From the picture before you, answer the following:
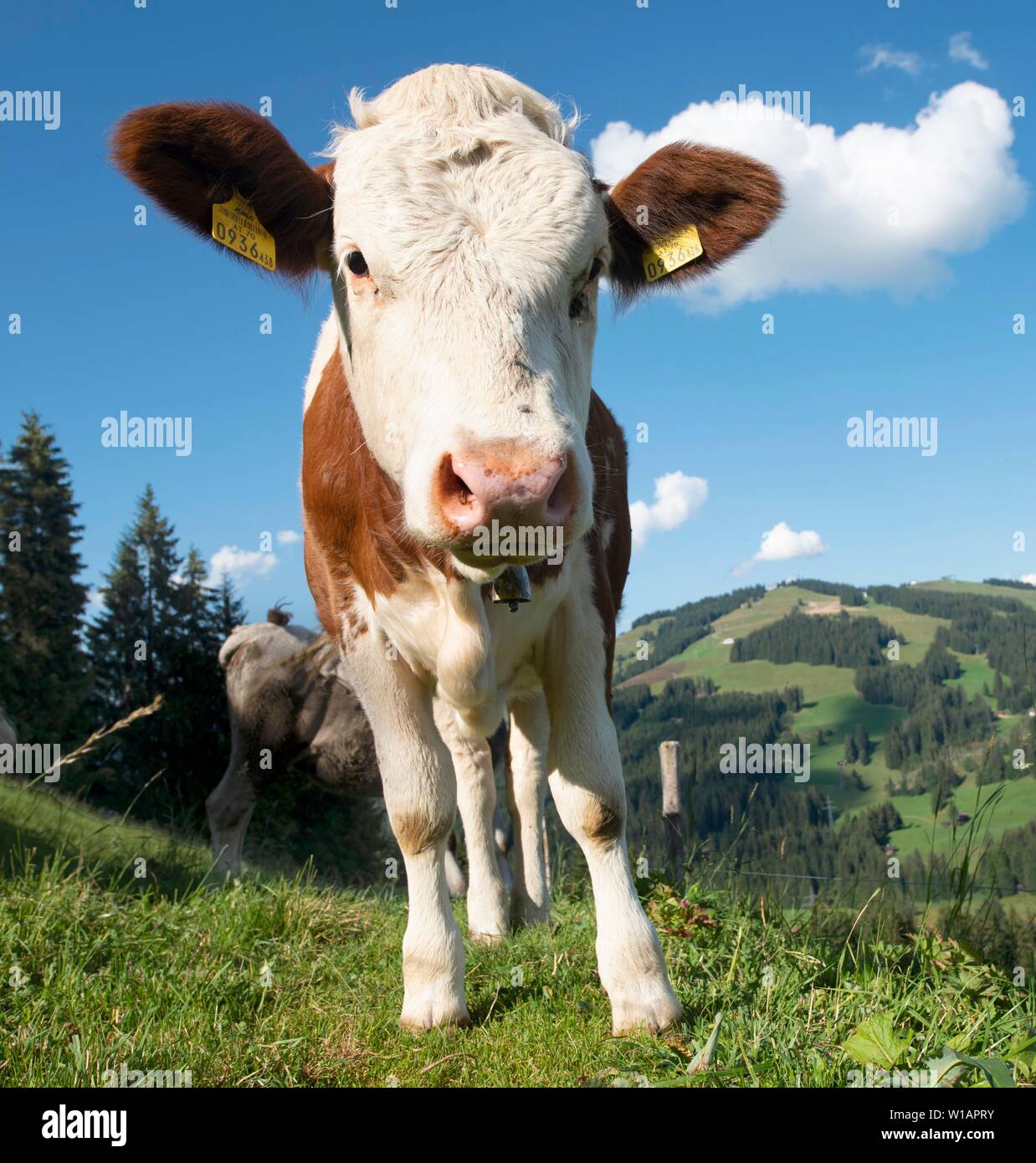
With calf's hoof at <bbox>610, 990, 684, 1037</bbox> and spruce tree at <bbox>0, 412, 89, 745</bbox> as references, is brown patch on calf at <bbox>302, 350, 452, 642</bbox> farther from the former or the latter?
spruce tree at <bbox>0, 412, 89, 745</bbox>

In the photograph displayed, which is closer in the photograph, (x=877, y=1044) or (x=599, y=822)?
(x=877, y=1044)

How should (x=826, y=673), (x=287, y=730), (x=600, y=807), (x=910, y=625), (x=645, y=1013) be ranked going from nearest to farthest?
(x=645, y=1013) → (x=600, y=807) → (x=287, y=730) → (x=910, y=625) → (x=826, y=673)

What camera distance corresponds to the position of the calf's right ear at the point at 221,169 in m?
3.29

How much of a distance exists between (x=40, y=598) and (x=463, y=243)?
792 inches

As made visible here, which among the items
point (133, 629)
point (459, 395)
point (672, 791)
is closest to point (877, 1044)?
point (459, 395)

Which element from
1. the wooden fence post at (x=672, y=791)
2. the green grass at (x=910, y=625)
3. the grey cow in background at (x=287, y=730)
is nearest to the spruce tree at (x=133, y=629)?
the grey cow in background at (x=287, y=730)

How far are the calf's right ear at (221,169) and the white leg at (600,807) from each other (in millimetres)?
1787

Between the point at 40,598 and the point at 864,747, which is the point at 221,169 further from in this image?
the point at 864,747

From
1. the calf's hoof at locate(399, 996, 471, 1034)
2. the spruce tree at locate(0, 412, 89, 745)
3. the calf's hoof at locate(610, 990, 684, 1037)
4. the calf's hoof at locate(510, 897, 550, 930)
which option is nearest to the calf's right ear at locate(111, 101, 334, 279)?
the calf's hoof at locate(399, 996, 471, 1034)

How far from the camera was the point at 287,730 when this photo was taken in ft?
39.8

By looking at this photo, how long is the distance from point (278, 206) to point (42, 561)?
64.5ft

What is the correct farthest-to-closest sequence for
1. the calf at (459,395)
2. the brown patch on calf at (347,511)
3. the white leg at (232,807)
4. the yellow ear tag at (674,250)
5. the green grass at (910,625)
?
the green grass at (910,625)
the white leg at (232,807)
the yellow ear tag at (674,250)
the brown patch on calf at (347,511)
the calf at (459,395)

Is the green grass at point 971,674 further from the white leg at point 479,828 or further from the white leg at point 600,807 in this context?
the white leg at point 600,807
